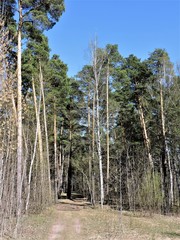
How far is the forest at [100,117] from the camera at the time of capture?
10500 mm

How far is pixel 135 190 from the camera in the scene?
522 inches

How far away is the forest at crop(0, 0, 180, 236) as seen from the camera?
413 inches

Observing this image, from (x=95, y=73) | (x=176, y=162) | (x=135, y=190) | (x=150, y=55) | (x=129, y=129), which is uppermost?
(x=150, y=55)

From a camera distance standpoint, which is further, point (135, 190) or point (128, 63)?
point (128, 63)

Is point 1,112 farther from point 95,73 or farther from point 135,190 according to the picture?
point 95,73

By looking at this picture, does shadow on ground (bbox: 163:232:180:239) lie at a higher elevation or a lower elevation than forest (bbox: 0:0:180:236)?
lower

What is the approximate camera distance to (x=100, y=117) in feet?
60.2

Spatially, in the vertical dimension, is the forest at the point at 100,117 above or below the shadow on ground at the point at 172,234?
above

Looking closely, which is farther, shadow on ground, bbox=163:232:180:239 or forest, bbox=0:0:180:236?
forest, bbox=0:0:180:236

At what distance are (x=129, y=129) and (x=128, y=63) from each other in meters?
5.34

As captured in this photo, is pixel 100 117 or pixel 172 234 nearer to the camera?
pixel 172 234

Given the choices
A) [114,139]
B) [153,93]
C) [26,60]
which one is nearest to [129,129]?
[114,139]

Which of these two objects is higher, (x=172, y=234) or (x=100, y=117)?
(x=100, y=117)

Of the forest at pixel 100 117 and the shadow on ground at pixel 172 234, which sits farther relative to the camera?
the forest at pixel 100 117
